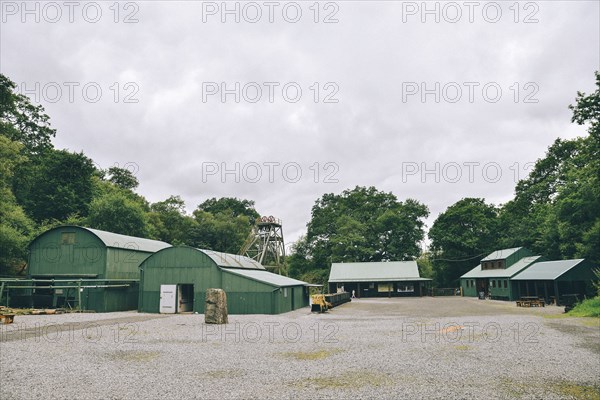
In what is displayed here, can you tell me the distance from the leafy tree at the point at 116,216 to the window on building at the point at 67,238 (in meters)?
17.9

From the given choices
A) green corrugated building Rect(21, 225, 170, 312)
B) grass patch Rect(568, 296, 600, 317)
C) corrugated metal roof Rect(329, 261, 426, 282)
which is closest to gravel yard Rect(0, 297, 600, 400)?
grass patch Rect(568, 296, 600, 317)

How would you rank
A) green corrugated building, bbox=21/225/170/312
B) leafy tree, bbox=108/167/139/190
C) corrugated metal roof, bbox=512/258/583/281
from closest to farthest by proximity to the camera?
green corrugated building, bbox=21/225/170/312
corrugated metal roof, bbox=512/258/583/281
leafy tree, bbox=108/167/139/190

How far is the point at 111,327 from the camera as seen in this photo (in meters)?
23.3

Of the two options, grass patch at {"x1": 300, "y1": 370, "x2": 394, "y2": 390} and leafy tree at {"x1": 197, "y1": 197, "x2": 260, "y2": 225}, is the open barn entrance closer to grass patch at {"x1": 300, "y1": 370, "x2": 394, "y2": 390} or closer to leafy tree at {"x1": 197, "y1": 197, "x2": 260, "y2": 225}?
grass patch at {"x1": 300, "y1": 370, "x2": 394, "y2": 390}

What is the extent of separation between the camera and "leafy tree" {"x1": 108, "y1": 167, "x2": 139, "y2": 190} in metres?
85.9

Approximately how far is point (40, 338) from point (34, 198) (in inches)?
1763

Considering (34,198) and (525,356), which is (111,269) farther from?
(525,356)

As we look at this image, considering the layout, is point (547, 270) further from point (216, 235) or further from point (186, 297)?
point (216, 235)

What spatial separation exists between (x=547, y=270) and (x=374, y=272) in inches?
1023

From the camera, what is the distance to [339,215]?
282 feet

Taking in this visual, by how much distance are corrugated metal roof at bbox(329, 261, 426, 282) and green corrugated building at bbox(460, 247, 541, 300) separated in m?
7.98

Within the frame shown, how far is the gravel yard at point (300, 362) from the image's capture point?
1056 centimetres

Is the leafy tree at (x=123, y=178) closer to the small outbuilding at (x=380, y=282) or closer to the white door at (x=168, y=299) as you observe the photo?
the small outbuilding at (x=380, y=282)

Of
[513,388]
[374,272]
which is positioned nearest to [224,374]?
[513,388]
